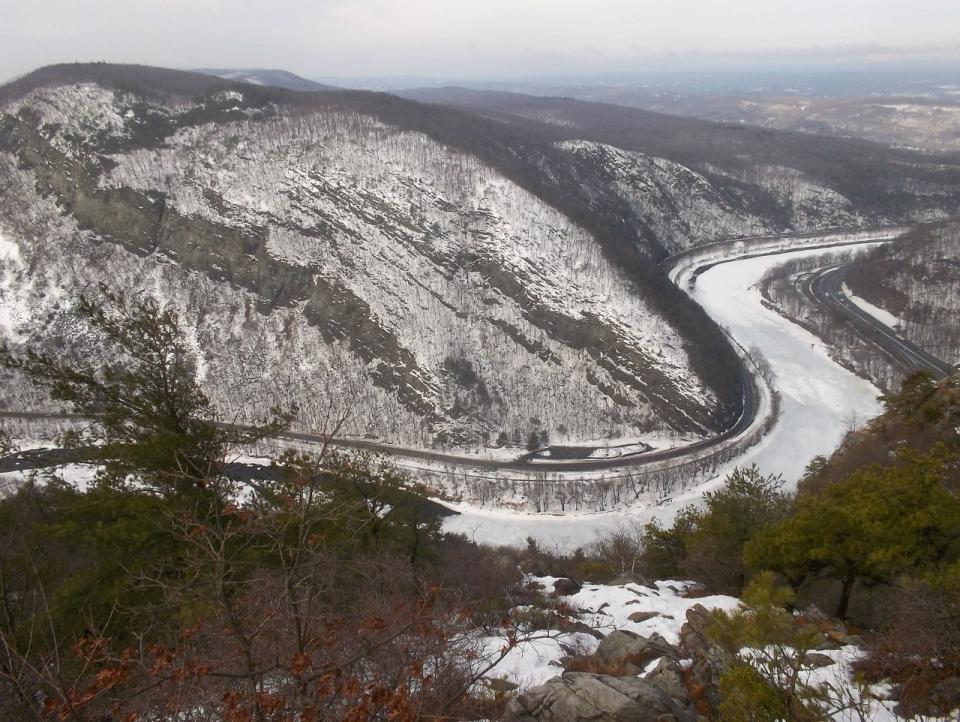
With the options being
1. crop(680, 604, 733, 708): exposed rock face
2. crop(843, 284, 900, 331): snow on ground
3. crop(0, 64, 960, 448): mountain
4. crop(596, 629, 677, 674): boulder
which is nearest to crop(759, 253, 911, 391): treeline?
crop(843, 284, 900, 331): snow on ground

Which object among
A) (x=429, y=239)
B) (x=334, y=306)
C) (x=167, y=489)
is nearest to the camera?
(x=167, y=489)

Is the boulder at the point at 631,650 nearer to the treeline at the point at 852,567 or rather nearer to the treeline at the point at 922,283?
the treeline at the point at 852,567

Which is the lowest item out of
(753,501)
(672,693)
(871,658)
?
(753,501)

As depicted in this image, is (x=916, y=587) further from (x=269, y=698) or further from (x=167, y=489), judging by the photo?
(x=167, y=489)

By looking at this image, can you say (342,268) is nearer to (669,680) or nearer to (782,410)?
(782,410)

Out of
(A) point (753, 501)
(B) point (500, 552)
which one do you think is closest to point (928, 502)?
(A) point (753, 501)

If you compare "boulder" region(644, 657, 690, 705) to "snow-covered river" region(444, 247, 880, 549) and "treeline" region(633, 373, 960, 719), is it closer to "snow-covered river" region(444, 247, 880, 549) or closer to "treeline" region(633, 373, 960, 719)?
"treeline" region(633, 373, 960, 719)
